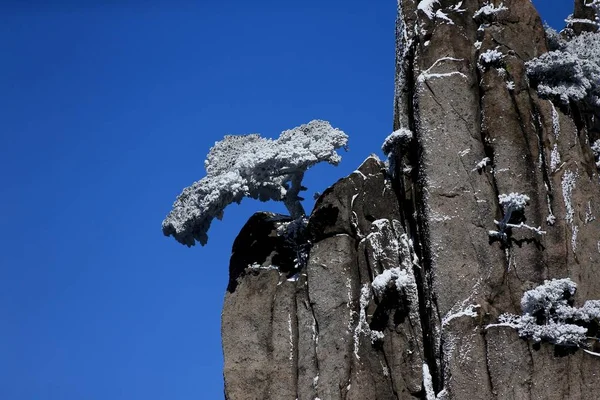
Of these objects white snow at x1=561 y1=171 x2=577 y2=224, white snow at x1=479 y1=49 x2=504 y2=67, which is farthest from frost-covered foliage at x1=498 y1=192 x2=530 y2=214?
white snow at x1=479 y1=49 x2=504 y2=67

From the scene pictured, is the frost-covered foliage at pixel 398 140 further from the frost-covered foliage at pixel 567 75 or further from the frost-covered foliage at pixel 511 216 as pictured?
the frost-covered foliage at pixel 567 75

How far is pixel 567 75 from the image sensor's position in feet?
116

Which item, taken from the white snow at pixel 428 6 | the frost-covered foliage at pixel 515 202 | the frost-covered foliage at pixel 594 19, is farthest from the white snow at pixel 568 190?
the frost-covered foliage at pixel 594 19

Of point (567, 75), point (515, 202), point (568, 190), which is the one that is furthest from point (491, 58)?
point (515, 202)

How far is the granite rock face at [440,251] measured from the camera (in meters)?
32.2

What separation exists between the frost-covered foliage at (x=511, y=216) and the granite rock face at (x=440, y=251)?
113 millimetres

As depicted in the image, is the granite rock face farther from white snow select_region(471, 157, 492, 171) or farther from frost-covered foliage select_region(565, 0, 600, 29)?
frost-covered foliage select_region(565, 0, 600, 29)

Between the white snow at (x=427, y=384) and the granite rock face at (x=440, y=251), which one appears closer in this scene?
the granite rock face at (x=440, y=251)

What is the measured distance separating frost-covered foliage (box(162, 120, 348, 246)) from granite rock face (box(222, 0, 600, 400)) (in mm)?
1916

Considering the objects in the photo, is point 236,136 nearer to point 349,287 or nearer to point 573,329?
point 349,287

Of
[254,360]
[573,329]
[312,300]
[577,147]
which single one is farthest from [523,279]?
[254,360]

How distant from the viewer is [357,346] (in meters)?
35.3

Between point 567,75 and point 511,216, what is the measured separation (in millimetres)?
5815

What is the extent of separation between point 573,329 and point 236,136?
15630 mm
